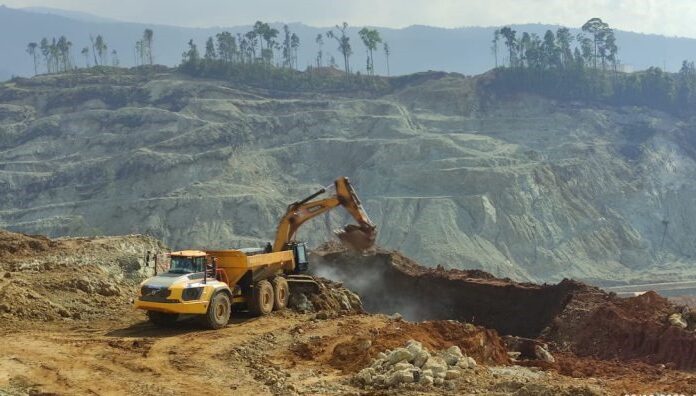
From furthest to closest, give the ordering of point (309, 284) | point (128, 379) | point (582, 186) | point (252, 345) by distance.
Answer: point (582, 186) < point (309, 284) < point (252, 345) < point (128, 379)

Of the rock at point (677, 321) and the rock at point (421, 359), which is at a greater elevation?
the rock at point (421, 359)

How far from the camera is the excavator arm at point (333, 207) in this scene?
20922 millimetres

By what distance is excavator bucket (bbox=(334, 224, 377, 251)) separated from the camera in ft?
75.7

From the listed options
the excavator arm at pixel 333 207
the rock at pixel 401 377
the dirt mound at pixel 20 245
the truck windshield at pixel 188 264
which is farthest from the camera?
the dirt mound at pixel 20 245

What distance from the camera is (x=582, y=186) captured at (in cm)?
6047

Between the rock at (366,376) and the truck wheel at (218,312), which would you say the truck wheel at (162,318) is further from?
the rock at (366,376)

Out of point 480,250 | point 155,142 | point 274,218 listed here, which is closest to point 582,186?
point 480,250

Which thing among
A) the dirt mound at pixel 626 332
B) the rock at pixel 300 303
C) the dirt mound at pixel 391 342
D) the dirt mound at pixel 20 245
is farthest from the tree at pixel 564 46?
the dirt mound at pixel 391 342

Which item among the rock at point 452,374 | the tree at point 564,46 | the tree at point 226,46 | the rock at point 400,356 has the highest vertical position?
the tree at point 226,46

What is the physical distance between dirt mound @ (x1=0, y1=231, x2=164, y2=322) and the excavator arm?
472 cm

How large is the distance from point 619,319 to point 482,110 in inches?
2249

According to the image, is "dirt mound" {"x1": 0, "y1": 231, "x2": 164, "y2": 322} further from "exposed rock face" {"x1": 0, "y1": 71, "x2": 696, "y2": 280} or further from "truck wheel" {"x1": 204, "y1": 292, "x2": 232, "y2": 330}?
"exposed rock face" {"x1": 0, "y1": 71, "x2": 696, "y2": 280}

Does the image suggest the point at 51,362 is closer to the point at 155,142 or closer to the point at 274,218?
the point at 274,218

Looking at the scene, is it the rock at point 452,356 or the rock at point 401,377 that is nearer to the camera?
the rock at point 401,377
